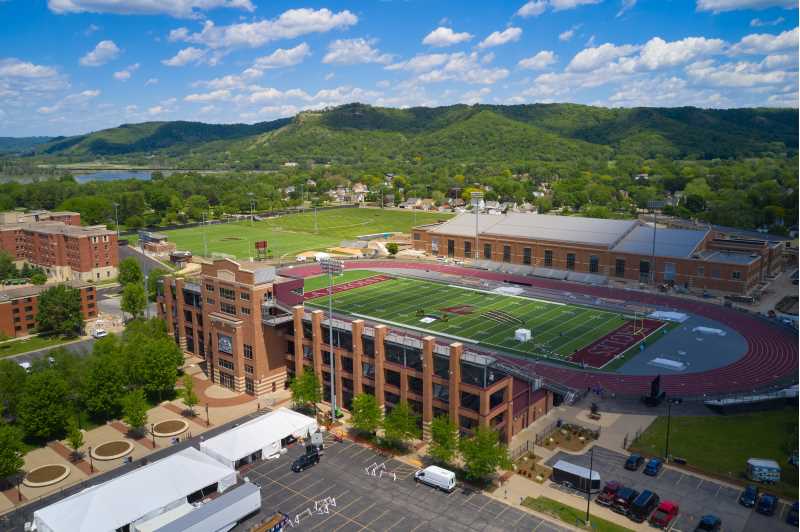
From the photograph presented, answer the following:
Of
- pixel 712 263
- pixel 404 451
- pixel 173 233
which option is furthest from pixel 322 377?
pixel 173 233

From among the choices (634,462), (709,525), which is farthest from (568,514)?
(634,462)

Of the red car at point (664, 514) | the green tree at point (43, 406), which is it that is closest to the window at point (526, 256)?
the red car at point (664, 514)

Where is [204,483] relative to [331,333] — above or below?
below

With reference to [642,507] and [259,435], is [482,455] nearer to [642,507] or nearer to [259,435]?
[642,507]

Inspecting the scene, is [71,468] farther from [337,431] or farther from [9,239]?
[9,239]

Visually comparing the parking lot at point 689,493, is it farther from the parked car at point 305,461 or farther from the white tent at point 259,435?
the white tent at point 259,435

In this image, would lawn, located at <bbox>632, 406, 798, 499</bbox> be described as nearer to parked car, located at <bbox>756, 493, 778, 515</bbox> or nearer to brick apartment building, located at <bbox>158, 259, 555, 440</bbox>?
parked car, located at <bbox>756, 493, 778, 515</bbox>

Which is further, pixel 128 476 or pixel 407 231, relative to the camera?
pixel 407 231
